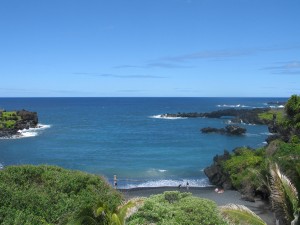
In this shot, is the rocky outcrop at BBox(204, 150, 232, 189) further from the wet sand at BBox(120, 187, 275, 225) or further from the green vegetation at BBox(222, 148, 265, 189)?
the wet sand at BBox(120, 187, 275, 225)

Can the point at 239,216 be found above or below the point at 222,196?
above

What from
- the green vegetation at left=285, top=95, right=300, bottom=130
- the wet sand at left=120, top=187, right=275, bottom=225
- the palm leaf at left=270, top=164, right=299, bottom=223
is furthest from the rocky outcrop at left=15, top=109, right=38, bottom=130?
the palm leaf at left=270, top=164, right=299, bottom=223

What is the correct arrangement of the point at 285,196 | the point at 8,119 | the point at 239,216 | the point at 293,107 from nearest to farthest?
the point at 285,196 → the point at 239,216 → the point at 293,107 → the point at 8,119

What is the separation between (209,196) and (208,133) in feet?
166

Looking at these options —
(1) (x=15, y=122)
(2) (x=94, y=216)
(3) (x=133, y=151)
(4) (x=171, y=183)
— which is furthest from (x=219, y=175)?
(1) (x=15, y=122)

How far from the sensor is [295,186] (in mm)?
11992

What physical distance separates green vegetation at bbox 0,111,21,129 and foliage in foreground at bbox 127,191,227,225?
77.3 metres

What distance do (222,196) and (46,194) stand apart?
22.2 metres

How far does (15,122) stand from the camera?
8862 cm

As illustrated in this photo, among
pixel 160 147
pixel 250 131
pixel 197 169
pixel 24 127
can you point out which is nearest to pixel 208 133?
pixel 250 131

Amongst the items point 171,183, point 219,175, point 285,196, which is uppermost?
point 285,196

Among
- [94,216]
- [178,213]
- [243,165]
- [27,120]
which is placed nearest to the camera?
[94,216]

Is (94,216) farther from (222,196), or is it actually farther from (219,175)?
(219,175)

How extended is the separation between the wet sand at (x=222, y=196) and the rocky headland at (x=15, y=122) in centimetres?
4937
